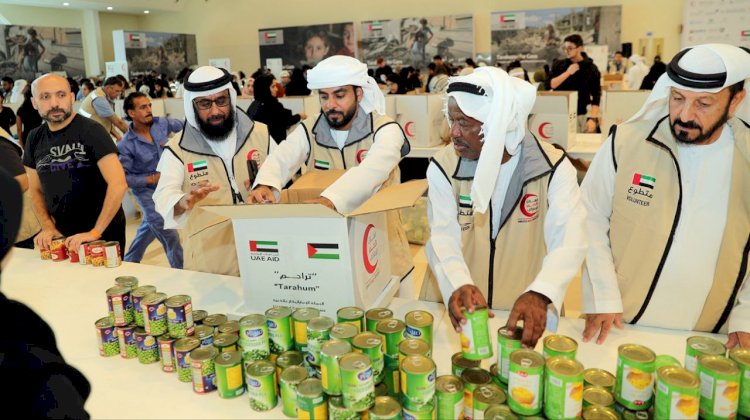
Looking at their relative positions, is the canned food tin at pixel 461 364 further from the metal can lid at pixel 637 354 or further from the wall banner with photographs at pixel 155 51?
the wall banner with photographs at pixel 155 51

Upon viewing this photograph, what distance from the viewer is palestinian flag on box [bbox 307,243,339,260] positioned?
5.57 ft

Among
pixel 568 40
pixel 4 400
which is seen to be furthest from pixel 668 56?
pixel 4 400

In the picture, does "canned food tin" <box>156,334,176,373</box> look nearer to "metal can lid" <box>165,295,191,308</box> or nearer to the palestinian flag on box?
"metal can lid" <box>165,295,191,308</box>

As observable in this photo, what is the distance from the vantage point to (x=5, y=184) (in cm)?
82

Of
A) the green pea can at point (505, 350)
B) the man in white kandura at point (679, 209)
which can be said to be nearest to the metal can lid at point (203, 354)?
the green pea can at point (505, 350)

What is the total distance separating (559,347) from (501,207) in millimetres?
750

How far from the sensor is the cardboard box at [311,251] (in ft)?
5.49

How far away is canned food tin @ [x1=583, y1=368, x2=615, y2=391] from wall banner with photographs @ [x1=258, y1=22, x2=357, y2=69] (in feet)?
49.3

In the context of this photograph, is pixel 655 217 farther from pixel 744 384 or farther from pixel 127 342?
pixel 127 342

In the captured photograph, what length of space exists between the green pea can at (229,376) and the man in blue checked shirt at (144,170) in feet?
10.2

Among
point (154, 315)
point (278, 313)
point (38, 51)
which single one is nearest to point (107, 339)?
point (154, 315)

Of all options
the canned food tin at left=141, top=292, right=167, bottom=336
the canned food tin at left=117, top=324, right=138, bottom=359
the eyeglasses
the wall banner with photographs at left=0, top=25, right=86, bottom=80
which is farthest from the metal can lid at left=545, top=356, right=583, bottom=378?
the wall banner with photographs at left=0, top=25, right=86, bottom=80

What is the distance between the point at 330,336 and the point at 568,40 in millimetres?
5949

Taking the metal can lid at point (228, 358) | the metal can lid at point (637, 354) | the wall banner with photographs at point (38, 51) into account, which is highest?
the wall banner with photographs at point (38, 51)
